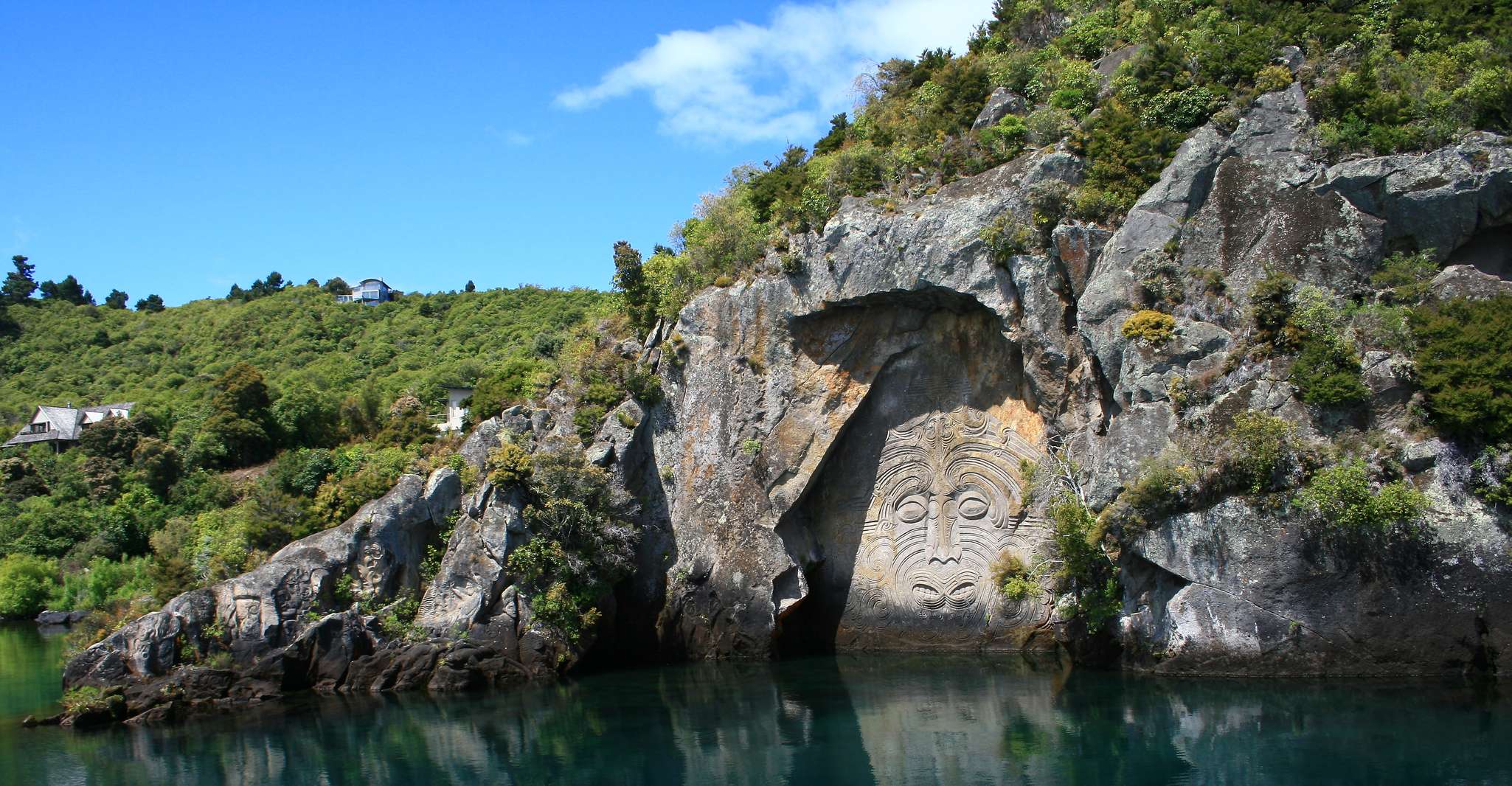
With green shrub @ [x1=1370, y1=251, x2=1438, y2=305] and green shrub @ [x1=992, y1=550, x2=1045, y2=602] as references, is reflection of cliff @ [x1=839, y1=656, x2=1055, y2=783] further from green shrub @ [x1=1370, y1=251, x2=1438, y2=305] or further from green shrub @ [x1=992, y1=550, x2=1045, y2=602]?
green shrub @ [x1=1370, y1=251, x2=1438, y2=305]

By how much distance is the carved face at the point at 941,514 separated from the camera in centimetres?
3033

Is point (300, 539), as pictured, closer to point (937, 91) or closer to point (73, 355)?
point (937, 91)

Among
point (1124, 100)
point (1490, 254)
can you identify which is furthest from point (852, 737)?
point (1124, 100)

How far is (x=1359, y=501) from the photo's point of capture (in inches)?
848

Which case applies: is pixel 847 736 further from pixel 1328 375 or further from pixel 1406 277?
pixel 1406 277

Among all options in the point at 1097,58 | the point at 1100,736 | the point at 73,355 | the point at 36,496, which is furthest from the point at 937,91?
the point at 73,355

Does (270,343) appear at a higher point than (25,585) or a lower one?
higher

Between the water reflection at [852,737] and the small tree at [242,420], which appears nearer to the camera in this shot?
the water reflection at [852,737]

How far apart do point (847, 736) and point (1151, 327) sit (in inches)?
487

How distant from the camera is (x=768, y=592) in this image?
1179 inches

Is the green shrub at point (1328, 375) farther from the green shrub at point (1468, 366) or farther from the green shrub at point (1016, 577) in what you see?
the green shrub at point (1016, 577)

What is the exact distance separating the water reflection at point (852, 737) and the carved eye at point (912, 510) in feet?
16.8

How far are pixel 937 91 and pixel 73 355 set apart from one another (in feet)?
247

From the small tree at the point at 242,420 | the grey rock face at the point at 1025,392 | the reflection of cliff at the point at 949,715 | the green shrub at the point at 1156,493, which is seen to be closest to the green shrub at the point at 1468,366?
the grey rock face at the point at 1025,392
